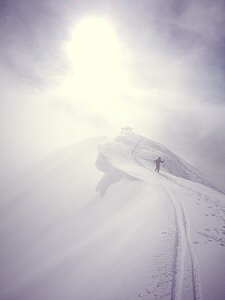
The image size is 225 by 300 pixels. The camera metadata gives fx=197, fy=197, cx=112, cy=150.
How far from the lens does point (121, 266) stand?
10.7m

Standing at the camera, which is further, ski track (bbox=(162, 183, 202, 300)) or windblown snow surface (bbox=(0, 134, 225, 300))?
windblown snow surface (bbox=(0, 134, 225, 300))

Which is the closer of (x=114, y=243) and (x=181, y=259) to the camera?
(x=181, y=259)

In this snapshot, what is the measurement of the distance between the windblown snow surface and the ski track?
0.14 ft

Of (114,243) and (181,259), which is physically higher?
(181,259)

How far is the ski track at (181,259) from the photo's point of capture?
8.34m

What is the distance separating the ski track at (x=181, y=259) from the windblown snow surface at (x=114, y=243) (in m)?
0.04

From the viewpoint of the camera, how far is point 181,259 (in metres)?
10.0

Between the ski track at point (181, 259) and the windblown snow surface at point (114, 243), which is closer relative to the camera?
the ski track at point (181, 259)

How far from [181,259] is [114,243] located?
4641mm

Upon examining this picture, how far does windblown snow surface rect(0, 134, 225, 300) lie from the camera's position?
9383 mm

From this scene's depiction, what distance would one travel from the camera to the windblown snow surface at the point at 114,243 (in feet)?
30.8

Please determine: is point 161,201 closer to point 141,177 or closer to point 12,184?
point 141,177

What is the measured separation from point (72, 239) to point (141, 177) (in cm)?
1012

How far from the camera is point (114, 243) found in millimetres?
13156
